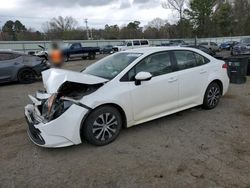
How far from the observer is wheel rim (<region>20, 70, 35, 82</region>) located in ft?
32.1

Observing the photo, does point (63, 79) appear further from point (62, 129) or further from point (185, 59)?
point (185, 59)

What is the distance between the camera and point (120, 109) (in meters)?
3.88

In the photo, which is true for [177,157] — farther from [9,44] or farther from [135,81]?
[9,44]

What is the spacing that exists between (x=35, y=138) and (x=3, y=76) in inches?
266

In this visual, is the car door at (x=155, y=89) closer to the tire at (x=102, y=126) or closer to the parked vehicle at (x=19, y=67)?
the tire at (x=102, y=126)

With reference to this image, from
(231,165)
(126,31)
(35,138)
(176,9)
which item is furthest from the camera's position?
(126,31)

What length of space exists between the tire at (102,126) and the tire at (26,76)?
7.24 m

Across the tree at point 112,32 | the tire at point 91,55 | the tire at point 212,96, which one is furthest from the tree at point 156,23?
the tire at point 212,96

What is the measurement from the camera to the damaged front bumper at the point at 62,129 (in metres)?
3.32

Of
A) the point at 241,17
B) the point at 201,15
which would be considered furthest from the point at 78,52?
the point at 241,17

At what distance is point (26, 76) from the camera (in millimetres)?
9891

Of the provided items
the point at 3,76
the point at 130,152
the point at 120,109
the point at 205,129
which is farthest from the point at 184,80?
the point at 3,76

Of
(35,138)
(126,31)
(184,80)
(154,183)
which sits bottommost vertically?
(154,183)

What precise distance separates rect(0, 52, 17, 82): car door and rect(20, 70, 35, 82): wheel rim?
0.49 m
